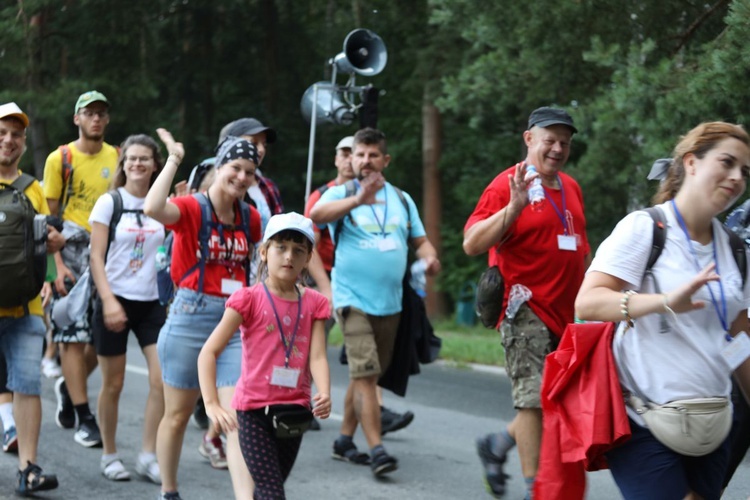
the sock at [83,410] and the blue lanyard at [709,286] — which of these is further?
the sock at [83,410]

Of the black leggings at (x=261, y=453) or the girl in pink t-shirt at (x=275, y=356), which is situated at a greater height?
the girl in pink t-shirt at (x=275, y=356)

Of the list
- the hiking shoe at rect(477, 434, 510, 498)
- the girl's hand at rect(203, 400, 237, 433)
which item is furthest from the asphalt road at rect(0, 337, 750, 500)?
the girl's hand at rect(203, 400, 237, 433)

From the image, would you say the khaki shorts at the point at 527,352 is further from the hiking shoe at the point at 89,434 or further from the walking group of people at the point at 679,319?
the hiking shoe at the point at 89,434

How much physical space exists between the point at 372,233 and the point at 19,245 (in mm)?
2199

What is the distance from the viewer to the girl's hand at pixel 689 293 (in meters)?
3.55

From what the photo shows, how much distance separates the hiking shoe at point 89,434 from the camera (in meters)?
8.02

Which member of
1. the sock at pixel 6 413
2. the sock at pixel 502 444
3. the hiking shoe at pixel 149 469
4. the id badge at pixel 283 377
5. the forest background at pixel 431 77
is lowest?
the hiking shoe at pixel 149 469

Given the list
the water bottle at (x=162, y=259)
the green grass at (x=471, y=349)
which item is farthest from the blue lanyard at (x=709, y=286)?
the green grass at (x=471, y=349)

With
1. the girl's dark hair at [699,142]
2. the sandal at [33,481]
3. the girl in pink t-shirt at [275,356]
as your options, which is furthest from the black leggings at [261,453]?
the girl's dark hair at [699,142]

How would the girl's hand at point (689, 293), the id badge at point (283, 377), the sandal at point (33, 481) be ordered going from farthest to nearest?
the sandal at point (33, 481), the id badge at point (283, 377), the girl's hand at point (689, 293)

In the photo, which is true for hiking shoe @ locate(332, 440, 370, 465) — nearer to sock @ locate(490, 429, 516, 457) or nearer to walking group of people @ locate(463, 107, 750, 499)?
sock @ locate(490, 429, 516, 457)

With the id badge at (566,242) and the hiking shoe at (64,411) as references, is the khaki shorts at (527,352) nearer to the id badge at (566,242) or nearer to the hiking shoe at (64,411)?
the id badge at (566,242)

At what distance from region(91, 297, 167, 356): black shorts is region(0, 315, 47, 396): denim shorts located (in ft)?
2.48

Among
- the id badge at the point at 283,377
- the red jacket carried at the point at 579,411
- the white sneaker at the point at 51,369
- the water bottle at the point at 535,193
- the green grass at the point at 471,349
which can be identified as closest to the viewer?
the red jacket carried at the point at 579,411
